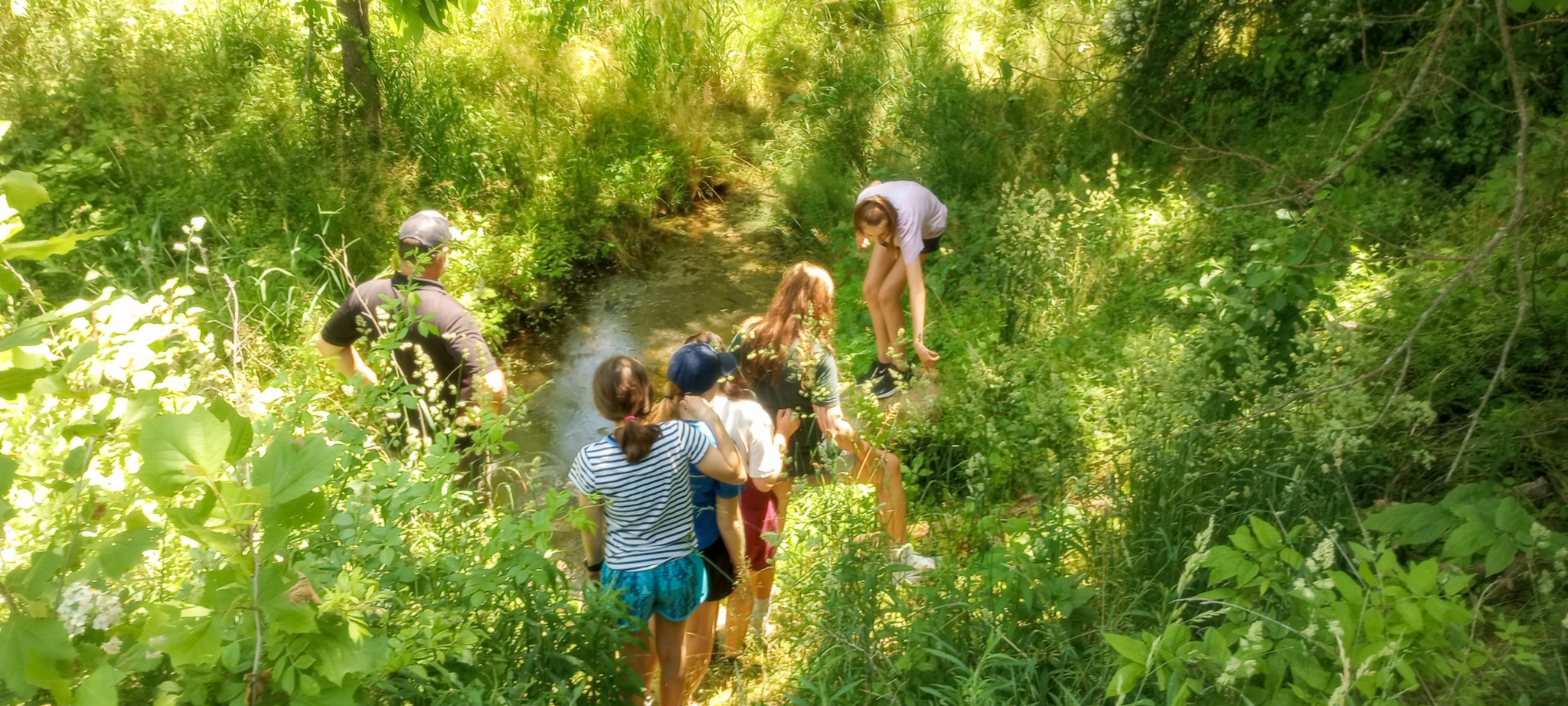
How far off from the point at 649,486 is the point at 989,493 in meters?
1.74

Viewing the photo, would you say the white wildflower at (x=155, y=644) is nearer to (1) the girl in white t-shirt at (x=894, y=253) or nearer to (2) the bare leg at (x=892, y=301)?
(1) the girl in white t-shirt at (x=894, y=253)

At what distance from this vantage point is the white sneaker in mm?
3316

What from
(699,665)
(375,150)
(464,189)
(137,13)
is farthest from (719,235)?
(699,665)

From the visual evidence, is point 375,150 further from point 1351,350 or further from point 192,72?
point 1351,350

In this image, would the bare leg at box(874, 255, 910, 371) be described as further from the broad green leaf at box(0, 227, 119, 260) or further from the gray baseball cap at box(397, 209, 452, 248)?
the broad green leaf at box(0, 227, 119, 260)

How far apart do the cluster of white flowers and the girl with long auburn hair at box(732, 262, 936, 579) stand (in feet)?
8.57

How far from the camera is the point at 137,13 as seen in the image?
7.91 metres

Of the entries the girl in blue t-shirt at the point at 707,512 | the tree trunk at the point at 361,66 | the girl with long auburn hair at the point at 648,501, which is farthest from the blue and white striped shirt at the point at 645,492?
the tree trunk at the point at 361,66

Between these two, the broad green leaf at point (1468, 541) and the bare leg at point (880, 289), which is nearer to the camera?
the broad green leaf at point (1468, 541)

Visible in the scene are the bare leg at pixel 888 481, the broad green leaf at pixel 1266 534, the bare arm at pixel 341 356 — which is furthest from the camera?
the bare arm at pixel 341 356

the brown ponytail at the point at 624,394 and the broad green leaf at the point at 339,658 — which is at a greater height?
the broad green leaf at the point at 339,658

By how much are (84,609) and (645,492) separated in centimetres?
200

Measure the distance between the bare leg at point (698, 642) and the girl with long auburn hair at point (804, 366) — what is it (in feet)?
2.47

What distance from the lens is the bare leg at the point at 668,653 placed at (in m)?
3.76
